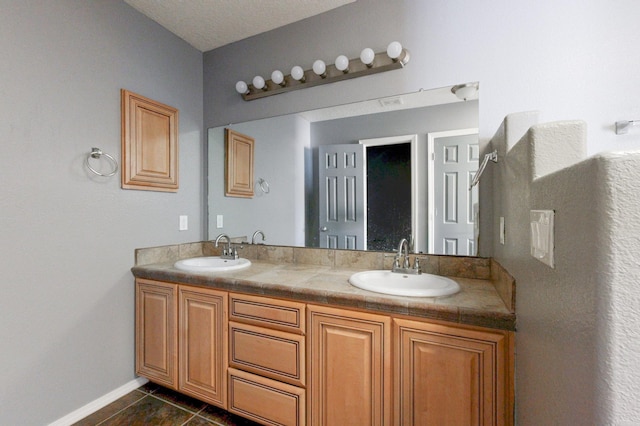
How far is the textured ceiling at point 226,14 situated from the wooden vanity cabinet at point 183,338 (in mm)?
1765

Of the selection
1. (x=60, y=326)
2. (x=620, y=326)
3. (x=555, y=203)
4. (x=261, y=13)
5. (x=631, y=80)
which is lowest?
(x=60, y=326)

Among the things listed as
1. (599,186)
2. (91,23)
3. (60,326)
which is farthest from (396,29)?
(60,326)

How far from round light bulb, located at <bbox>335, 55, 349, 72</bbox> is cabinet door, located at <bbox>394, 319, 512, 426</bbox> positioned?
57.7 inches

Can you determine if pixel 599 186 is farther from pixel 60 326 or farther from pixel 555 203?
pixel 60 326

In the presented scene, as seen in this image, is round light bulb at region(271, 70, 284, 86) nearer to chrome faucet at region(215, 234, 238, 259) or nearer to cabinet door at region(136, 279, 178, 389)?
chrome faucet at region(215, 234, 238, 259)

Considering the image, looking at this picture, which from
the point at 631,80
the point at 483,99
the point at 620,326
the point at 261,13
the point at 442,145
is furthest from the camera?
the point at 261,13

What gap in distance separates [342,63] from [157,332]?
6.63 feet

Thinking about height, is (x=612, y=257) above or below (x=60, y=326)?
above

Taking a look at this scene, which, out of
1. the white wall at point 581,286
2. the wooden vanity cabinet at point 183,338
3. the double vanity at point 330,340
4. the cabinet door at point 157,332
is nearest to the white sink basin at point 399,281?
the double vanity at point 330,340

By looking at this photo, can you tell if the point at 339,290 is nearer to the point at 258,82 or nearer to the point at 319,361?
the point at 319,361

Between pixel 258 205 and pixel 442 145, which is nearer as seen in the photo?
pixel 442 145

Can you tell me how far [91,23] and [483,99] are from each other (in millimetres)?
2245

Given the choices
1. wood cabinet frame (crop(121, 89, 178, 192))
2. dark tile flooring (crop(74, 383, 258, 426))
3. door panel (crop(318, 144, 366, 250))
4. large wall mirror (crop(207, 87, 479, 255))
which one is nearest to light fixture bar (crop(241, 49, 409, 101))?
large wall mirror (crop(207, 87, 479, 255))

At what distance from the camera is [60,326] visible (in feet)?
5.12
